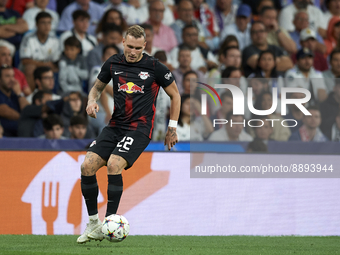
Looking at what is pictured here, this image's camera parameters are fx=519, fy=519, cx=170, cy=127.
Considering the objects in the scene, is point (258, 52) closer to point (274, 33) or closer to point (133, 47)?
point (274, 33)

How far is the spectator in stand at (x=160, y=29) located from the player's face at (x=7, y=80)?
3345mm

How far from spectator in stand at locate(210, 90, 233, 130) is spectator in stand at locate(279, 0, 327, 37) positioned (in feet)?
15.2

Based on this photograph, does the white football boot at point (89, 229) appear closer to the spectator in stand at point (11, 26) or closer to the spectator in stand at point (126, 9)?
the spectator in stand at point (11, 26)

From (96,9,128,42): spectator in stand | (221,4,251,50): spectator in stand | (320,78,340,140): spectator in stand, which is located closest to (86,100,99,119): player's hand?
(320,78,340,140): spectator in stand

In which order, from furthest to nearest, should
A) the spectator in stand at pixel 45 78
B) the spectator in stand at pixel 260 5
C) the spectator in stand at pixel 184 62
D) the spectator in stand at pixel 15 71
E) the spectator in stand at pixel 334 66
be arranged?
the spectator in stand at pixel 260 5
the spectator in stand at pixel 334 66
the spectator in stand at pixel 184 62
the spectator in stand at pixel 15 71
the spectator in stand at pixel 45 78

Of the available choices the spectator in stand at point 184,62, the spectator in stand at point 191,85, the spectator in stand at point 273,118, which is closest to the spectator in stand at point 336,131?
the spectator in stand at point 273,118

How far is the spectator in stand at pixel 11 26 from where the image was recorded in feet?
35.3

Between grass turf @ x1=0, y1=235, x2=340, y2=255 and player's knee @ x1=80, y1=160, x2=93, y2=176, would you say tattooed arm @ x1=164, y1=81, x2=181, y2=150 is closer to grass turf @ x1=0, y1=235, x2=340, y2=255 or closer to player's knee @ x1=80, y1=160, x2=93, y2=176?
player's knee @ x1=80, y1=160, x2=93, y2=176

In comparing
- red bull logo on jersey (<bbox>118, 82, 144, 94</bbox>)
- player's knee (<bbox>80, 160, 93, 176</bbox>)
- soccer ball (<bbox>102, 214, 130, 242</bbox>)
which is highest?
red bull logo on jersey (<bbox>118, 82, 144, 94</bbox>)

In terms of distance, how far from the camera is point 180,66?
10.8 metres

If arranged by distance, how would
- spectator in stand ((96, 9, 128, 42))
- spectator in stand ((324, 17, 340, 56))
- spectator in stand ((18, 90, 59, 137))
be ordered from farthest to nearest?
1. spectator in stand ((324, 17, 340, 56))
2. spectator in stand ((96, 9, 128, 42))
3. spectator in stand ((18, 90, 59, 137))

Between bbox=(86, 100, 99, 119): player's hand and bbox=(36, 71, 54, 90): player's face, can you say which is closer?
bbox=(86, 100, 99, 119): player's hand

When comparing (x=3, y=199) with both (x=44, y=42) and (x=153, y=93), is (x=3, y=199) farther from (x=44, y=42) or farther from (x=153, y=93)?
(x=44, y=42)

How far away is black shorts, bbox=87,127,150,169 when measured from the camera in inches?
225
